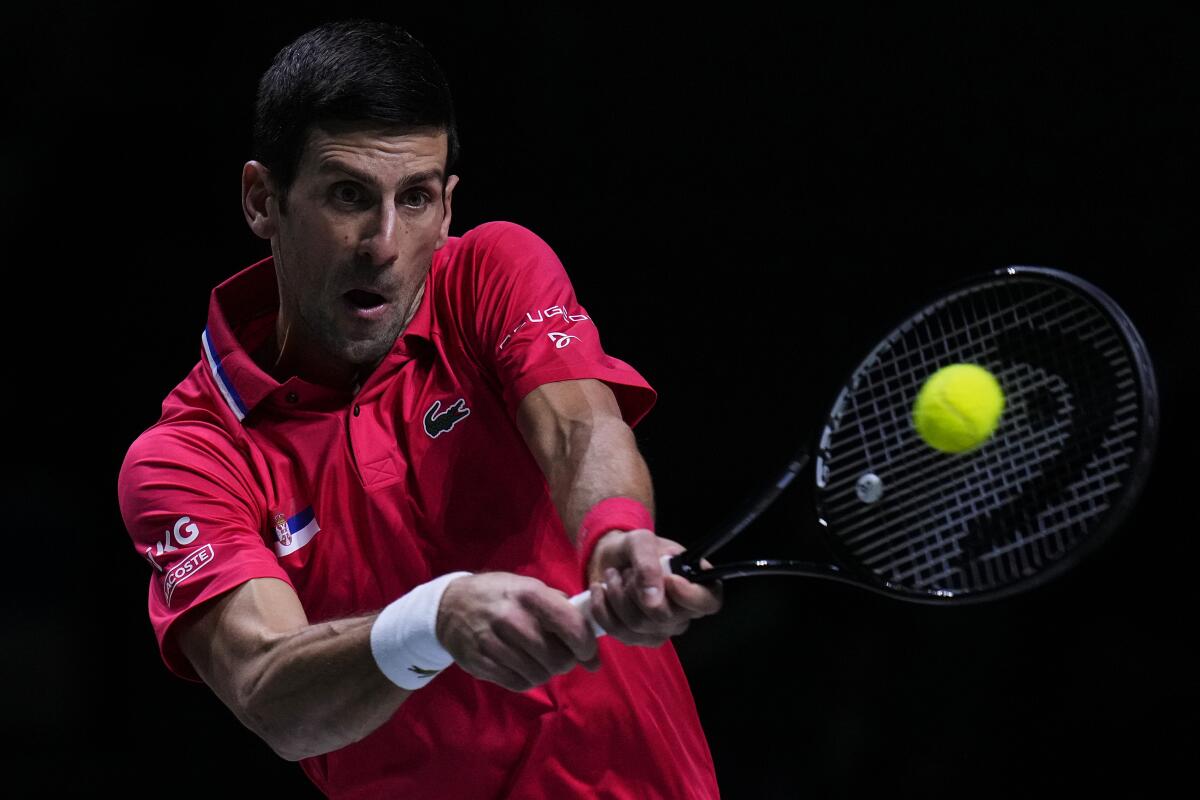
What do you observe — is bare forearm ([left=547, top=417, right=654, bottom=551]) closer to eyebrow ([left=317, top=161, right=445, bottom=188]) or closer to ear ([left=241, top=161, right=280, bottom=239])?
eyebrow ([left=317, top=161, right=445, bottom=188])

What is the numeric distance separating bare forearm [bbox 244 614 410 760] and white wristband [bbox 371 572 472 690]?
0.03 metres

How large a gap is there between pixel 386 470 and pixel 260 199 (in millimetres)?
676

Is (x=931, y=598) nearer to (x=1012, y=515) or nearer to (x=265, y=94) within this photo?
(x=1012, y=515)

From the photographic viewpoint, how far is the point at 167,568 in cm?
279

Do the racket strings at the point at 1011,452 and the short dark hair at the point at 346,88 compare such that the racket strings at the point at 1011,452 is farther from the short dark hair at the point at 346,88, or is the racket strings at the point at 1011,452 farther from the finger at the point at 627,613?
the short dark hair at the point at 346,88

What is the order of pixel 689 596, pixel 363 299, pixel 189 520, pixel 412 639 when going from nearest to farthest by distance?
1. pixel 689 596
2. pixel 412 639
3. pixel 189 520
4. pixel 363 299

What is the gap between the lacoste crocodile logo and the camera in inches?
114

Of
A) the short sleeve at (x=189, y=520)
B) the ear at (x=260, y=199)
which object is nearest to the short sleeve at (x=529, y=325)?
the ear at (x=260, y=199)

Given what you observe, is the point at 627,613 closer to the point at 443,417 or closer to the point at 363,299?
the point at 443,417

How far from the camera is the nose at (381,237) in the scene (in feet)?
9.33

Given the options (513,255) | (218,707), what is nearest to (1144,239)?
(513,255)

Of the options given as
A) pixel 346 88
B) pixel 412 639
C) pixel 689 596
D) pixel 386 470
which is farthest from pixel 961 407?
pixel 346 88

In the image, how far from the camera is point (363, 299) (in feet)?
9.83

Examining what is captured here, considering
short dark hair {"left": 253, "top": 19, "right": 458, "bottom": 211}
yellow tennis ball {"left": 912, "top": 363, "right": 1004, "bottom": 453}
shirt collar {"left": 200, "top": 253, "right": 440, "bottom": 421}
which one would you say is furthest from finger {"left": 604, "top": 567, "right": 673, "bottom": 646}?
short dark hair {"left": 253, "top": 19, "right": 458, "bottom": 211}
